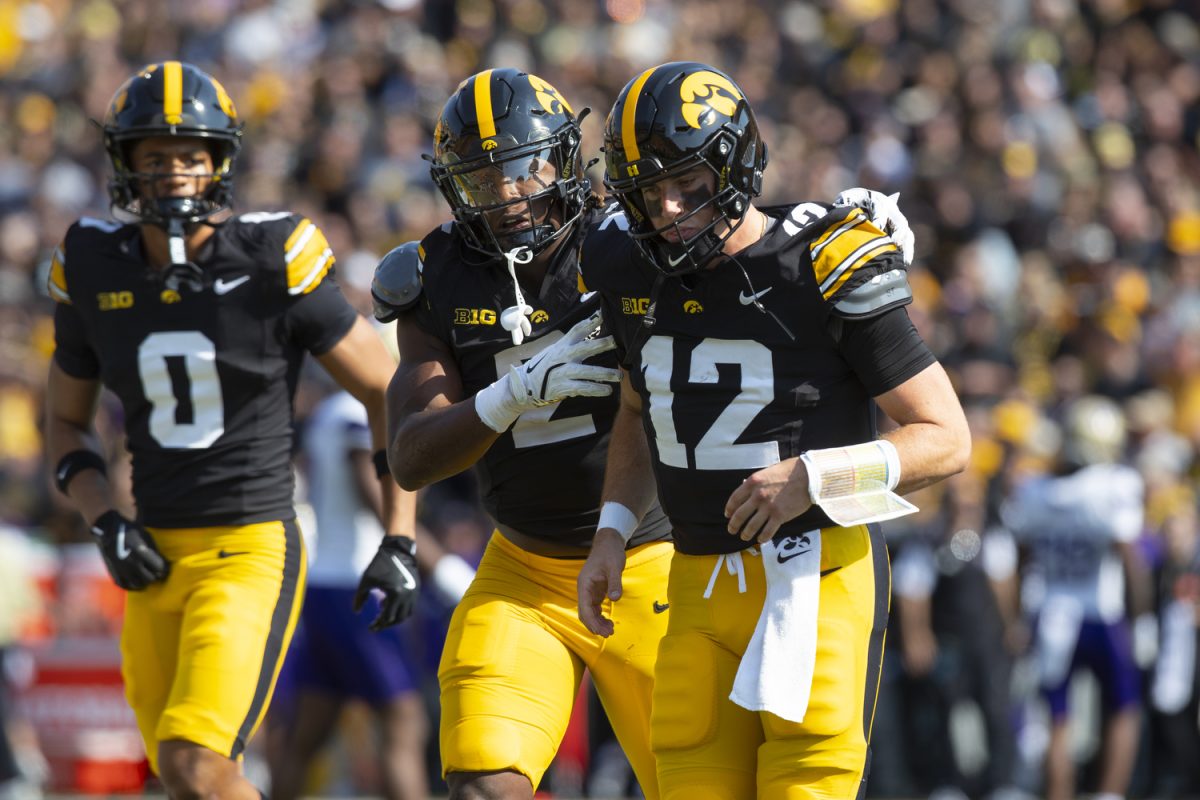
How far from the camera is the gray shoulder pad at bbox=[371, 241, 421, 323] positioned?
4.11m

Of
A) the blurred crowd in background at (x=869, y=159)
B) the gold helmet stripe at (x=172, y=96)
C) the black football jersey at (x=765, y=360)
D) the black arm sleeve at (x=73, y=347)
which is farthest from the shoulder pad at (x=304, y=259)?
the blurred crowd in background at (x=869, y=159)

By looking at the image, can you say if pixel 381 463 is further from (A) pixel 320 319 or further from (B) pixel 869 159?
(B) pixel 869 159

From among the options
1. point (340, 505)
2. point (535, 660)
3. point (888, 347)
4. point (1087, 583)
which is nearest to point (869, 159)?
point (1087, 583)

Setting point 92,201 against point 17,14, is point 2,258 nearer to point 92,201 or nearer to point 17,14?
point 92,201

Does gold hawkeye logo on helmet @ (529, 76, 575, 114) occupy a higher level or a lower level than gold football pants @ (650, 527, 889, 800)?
higher

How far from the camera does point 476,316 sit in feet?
13.4

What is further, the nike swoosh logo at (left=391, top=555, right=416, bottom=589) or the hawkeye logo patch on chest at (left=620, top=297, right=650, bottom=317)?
the nike swoosh logo at (left=391, top=555, right=416, bottom=589)

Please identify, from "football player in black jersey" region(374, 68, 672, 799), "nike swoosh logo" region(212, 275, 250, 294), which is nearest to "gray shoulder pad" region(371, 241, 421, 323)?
"football player in black jersey" region(374, 68, 672, 799)

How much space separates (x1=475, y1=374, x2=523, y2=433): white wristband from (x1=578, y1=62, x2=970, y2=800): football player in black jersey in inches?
11.5

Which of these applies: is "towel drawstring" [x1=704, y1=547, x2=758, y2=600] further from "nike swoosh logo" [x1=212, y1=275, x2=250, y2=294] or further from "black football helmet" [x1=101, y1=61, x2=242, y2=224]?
"black football helmet" [x1=101, y1=61, x2=242, y2=224]

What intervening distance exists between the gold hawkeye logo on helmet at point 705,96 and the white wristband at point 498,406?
686mm

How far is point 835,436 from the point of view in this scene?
11.4 ft

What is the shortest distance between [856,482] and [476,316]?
1.15m

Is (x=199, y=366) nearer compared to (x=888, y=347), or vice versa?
(x=888, y=347)
